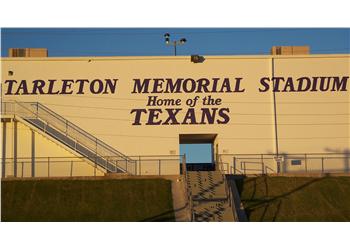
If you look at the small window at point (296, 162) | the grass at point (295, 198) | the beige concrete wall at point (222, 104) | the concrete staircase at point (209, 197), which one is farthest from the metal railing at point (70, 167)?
the small window at point (296, 162)

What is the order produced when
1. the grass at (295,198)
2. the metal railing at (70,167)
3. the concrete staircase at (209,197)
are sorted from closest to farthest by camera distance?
the concrete staircase at (209,197), the grass at (295,198), the metal railing at (70,167)

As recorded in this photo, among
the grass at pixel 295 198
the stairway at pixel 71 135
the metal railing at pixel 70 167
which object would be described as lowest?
the grass at pixel 295 198

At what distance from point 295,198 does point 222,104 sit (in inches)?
376

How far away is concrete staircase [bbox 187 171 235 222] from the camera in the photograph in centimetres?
3259

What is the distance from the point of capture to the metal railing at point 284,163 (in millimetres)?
41750

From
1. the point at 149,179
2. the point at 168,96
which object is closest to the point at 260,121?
the point at 168,96

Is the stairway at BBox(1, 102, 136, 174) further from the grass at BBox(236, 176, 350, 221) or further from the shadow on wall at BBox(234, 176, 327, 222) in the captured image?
the grass at BBox(236, 176, 350, 221)

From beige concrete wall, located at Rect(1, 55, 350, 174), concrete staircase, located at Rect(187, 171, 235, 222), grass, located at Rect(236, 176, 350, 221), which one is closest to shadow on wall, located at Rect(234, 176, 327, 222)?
grass, located at Rect(236, 176, 350, 221)

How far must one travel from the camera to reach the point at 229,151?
42.3m

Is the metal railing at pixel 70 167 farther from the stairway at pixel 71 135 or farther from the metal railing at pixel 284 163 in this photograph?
the metal railing at pixel 284 163

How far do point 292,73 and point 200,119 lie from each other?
6.32m

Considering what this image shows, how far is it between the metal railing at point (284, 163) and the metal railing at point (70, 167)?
3151mm

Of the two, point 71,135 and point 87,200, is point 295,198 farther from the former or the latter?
point 71,135

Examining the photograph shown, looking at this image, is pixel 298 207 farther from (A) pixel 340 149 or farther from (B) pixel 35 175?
(B) pixel 35 175
